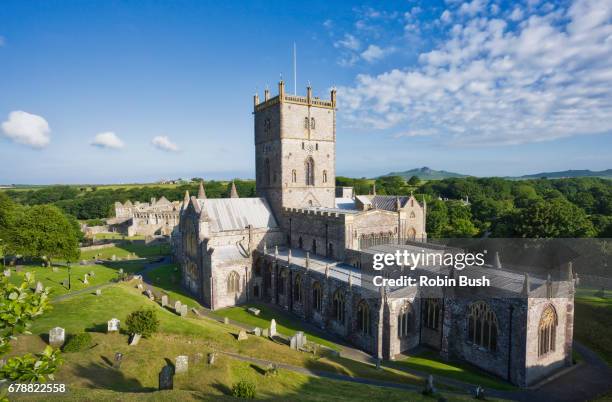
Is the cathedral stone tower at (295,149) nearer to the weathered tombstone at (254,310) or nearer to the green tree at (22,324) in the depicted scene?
the weathered tombstone at (254,310)

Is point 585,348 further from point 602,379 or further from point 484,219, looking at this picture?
point 484,219

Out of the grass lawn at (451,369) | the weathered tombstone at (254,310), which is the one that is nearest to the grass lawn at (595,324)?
the grass lawn at (451,369)

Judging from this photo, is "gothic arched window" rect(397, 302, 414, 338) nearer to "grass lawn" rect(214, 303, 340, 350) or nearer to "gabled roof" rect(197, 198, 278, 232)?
"grass lawn" rect(214, 303, 340, 350)

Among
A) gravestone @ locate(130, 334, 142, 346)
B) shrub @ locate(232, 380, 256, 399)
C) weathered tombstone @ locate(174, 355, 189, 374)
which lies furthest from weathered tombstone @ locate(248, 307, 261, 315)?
shrub @ locate(232, 380, 256, 399)

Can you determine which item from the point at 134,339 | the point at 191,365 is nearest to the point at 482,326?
the point at 191,365

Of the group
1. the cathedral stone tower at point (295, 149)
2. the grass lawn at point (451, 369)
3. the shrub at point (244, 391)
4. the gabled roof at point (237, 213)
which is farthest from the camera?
the cathedral stone tower at point (295, 149)

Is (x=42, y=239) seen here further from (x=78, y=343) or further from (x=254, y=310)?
(x=254, y=310)
